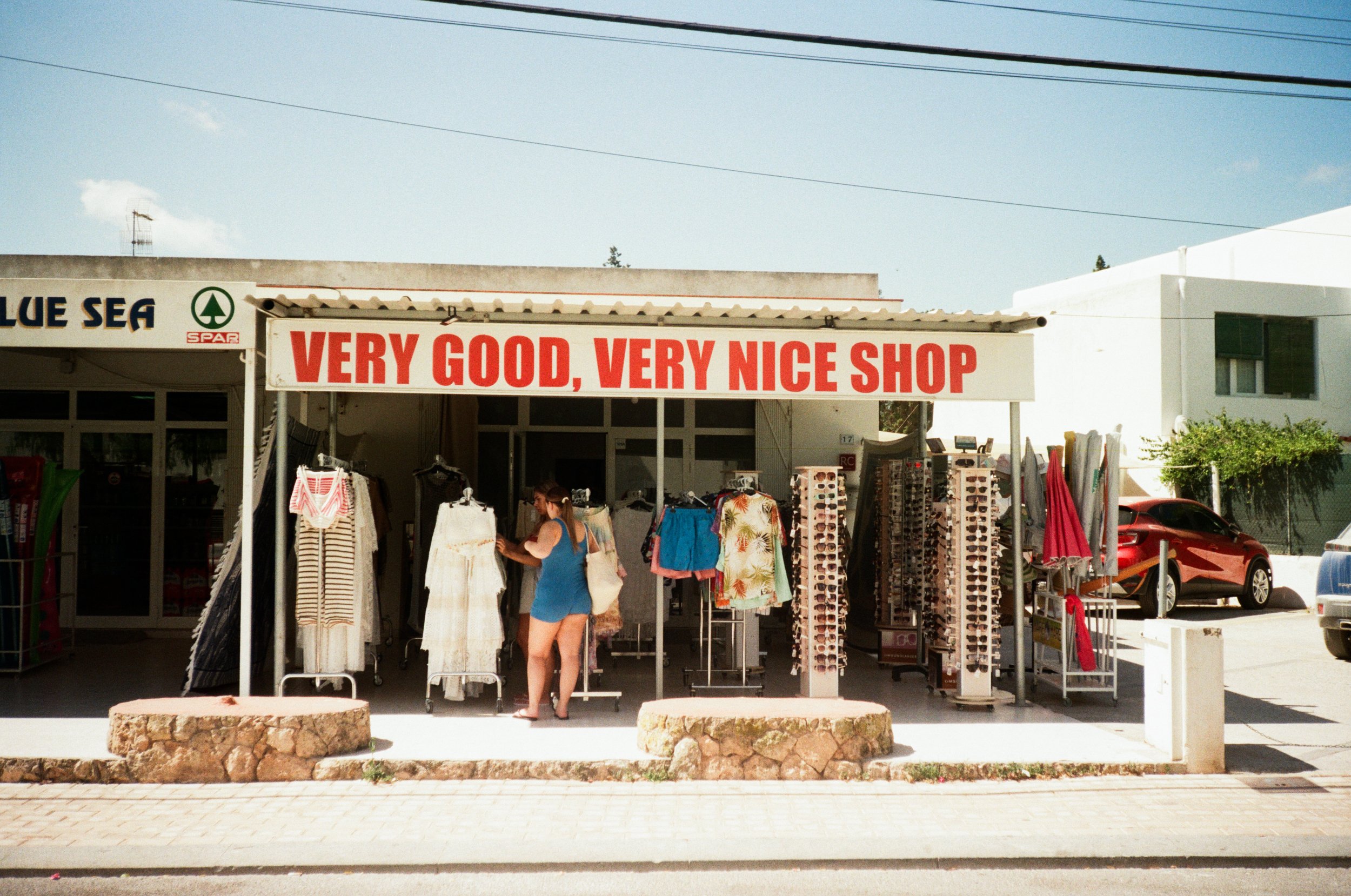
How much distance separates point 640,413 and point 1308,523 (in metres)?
13.1

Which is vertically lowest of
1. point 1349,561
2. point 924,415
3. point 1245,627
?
point 1245,627

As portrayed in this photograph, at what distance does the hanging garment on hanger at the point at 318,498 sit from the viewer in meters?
7.92

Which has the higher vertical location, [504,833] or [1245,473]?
[1245,473]

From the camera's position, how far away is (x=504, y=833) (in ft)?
17.4

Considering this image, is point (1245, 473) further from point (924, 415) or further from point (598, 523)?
point (598, 523)

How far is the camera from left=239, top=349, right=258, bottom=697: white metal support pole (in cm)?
749

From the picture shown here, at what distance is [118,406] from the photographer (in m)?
11.7

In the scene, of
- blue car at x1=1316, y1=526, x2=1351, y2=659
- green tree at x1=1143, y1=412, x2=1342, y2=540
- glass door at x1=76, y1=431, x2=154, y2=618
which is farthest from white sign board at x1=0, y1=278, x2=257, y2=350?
green tree at x1=1143, y1=412, x2=1342, y2=540

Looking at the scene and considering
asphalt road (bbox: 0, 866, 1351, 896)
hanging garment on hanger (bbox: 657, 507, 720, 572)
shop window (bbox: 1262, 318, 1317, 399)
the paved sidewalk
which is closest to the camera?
asphalt road (bbox: 0, 866, 1351, 896)

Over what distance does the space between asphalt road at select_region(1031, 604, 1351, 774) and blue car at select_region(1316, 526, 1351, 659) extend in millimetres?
507

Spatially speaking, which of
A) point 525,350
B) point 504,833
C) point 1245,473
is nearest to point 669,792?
point 504,833

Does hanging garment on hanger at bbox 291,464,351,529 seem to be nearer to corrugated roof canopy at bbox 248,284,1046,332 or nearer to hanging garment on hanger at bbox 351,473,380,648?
hanging garment on hanger at bbox 351,473,380,648

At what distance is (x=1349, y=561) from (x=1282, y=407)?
39.8ft

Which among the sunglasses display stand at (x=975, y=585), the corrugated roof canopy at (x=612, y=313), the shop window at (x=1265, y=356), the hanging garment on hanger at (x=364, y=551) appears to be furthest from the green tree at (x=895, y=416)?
the hanging garment on hanger at (x=364, y=551)
